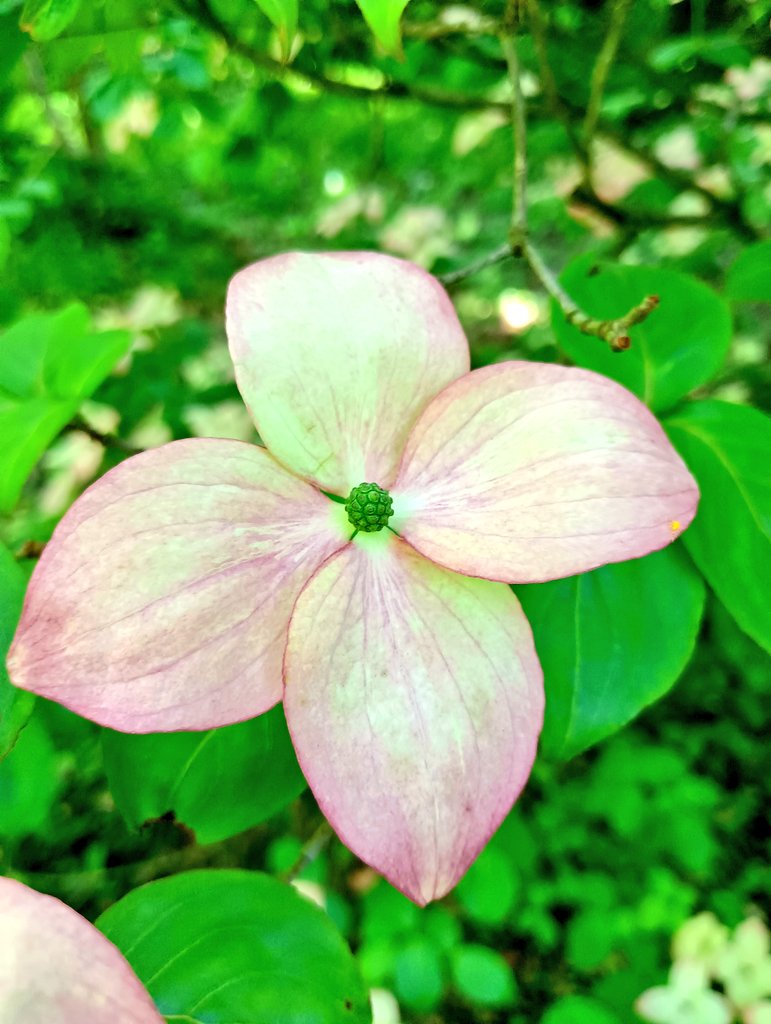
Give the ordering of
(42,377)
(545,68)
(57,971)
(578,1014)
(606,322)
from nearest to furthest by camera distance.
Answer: (57,971) → (606,322) → (42,377) → (545,68) → (578,1014)

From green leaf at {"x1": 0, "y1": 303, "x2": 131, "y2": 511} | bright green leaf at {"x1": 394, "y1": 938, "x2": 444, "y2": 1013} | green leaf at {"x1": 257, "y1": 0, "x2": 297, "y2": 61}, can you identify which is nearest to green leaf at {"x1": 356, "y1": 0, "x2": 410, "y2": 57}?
green leaf at {"x1": 257, "y1": 0, "x2": 297, "y2": 61}

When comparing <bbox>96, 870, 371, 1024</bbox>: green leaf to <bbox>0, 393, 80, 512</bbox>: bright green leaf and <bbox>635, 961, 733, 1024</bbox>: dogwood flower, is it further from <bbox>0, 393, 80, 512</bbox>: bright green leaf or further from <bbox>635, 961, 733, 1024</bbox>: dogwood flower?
<bbox>635, 961, 733, 1024</bbox>: dogwood flower

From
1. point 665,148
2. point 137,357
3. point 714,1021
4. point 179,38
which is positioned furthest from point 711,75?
point 714,1021

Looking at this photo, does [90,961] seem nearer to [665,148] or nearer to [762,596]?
[762,596]

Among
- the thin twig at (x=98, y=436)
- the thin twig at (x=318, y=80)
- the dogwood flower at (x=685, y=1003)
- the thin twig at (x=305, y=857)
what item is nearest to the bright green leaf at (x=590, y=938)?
the dogwood flower at (x=685, y=1003)

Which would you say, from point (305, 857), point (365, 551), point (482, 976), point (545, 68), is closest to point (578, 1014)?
point (482, 976)

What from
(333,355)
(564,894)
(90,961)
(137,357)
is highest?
(333,355)

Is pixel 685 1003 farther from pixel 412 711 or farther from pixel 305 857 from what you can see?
pixel 412 711
